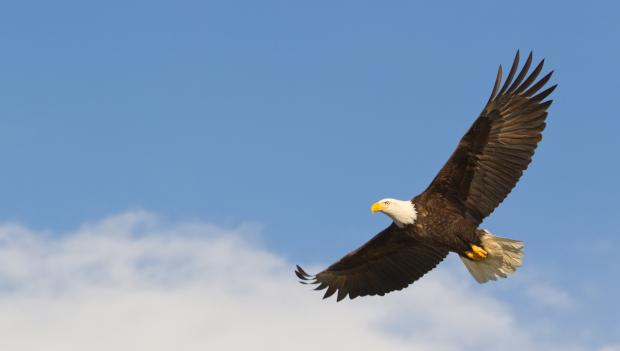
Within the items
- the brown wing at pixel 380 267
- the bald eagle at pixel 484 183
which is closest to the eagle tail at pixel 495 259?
the bald eagle at pixel 484 183

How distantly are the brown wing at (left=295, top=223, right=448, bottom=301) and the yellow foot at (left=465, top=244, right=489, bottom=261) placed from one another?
803mm

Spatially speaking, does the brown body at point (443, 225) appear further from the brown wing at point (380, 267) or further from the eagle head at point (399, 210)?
the brown wing at point (380, 267)

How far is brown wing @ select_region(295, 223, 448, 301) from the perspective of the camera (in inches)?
611

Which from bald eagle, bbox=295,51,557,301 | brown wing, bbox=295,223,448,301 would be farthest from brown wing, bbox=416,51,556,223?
brown wing, bbox=295,223,448,301

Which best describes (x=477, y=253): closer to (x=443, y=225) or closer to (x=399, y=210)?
(x=443, y=225)

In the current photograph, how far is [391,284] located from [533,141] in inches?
131

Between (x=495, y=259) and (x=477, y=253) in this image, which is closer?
(x=477, y=253)

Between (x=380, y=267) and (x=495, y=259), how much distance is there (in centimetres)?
186

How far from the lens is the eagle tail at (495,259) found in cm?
1462

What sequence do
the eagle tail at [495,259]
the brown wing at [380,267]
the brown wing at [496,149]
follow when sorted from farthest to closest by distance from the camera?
the brown wing at [380,267] < the eagle tail at [495,259] < the brown wing at [496,149]

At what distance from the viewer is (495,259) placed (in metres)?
14.8

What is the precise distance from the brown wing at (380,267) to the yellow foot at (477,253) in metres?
0.80

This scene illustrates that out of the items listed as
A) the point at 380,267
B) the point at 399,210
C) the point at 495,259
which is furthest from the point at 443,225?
the point at 380,267

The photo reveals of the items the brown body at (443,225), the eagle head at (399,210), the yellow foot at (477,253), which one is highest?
the eagle head at (399,210)
